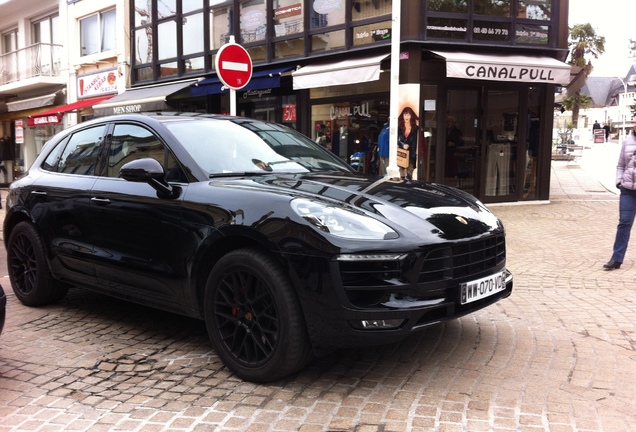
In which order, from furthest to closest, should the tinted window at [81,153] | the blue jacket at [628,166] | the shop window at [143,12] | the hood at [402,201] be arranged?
the shop window at [143,12] < the blue jacket at [628,166] < the tinted window at [81,153] < the hood at [402,201]

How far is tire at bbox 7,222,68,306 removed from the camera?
197 inches

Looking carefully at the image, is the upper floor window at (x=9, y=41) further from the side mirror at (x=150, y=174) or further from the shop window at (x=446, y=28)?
the side mirror at (x=150, y=174)

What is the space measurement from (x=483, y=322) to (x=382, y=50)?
8939mm

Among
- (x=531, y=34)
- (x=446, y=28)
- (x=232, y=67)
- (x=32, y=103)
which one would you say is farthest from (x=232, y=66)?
(x=32, y=103)

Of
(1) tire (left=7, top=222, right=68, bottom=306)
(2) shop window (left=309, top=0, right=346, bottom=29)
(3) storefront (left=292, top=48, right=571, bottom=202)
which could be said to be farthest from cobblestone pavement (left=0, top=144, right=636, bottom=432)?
(2) shop window (left=309, top=0, right=346, bottom=29)

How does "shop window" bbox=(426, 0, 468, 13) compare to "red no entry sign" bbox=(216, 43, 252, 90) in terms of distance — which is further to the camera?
"shop window" bbox=(426, 0, 468, 13)

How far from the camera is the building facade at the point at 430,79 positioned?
1200cm

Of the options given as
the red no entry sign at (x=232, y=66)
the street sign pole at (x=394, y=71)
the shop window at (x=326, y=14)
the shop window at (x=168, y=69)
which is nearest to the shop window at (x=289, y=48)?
the shop window at (x=326, y=14)

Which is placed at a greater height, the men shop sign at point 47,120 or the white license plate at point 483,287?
the men shop sign at point 47,120

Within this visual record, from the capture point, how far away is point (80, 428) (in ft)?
9.67

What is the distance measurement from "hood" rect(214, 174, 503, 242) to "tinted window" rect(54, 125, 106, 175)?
165 cm

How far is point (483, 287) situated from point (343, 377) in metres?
1.02

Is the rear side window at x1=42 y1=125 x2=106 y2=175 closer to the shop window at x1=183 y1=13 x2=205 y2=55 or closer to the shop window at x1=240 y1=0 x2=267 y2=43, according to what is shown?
the shop window at x1=240 y1=0 x2=267 y2=43

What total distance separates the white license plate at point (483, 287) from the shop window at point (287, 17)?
460 inches
